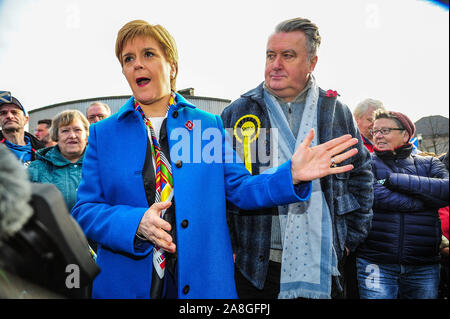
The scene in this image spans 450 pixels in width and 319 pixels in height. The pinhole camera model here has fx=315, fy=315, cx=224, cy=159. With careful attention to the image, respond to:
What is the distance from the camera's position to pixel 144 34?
147cm

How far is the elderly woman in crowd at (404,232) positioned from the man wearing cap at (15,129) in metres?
2.88

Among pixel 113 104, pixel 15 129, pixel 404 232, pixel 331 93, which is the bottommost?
pixel 404 232

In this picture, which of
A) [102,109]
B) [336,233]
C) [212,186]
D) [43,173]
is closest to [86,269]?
[212,186]

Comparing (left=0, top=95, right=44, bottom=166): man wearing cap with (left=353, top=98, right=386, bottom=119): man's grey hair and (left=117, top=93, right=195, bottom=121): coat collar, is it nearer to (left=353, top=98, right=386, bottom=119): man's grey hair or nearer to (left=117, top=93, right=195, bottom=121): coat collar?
(left=117, top=93, right=195, bottom=121): coat collar

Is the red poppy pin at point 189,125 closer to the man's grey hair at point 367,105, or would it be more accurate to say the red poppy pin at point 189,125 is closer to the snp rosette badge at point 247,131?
the snp rosette badge at point 247,131

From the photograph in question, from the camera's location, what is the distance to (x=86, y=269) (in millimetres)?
633

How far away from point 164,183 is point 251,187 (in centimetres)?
38

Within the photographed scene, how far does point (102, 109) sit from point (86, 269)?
3079 millimetres

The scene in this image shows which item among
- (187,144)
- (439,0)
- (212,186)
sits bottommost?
(212,186)

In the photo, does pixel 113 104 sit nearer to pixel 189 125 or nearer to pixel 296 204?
pixel 296 204

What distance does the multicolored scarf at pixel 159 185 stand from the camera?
131cm

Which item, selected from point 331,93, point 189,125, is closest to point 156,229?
point 189,125

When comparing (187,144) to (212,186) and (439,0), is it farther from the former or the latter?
(439,0)
